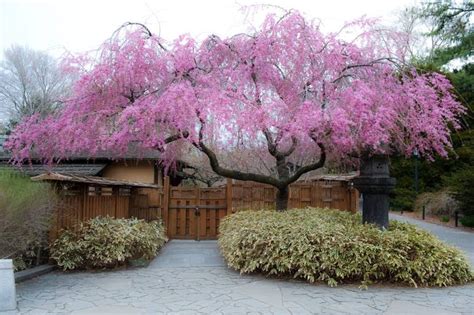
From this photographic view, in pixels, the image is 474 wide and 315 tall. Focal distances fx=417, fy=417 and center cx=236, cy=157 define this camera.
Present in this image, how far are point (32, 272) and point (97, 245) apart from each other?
1233 millimetres

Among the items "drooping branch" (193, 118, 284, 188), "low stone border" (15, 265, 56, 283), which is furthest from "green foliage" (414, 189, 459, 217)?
"low stone border" (15, 265, 56, 283)

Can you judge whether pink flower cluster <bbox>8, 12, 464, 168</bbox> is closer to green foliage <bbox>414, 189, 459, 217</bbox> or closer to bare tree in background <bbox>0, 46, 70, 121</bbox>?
green foliage <bbox>414, 189, 459, 217</bbox>

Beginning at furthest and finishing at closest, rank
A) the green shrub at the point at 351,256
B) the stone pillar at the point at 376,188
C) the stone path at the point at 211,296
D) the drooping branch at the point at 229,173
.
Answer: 1. the drooping branch at the point at 229,173
2. the stone pillar at the point at 376,188
3. the green shrub at the point at 351,256
4. the stone path at the point at 211,296

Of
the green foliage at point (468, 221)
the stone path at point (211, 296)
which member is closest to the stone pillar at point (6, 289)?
the stone path at point (211, 296)

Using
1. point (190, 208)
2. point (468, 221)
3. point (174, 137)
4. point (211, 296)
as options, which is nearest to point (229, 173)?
point (174, 137)

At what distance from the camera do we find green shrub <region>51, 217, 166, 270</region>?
318 inches

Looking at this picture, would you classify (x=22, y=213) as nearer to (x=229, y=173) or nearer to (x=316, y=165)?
(x=229, y=173)

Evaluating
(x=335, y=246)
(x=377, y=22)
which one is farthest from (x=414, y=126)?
(x=335, y=246)

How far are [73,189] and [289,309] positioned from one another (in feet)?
17.3

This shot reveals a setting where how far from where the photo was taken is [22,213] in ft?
21.6

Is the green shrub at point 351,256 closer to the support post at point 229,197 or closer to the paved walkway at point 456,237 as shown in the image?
the paved walkway at point 456,237

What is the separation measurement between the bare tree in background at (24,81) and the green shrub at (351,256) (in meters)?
26.4

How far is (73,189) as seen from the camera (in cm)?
867

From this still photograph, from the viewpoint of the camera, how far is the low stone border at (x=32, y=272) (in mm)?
7155
